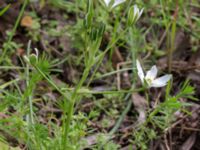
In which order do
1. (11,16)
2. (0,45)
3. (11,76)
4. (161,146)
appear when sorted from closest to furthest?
(161,146) → (11,76) → (0,45) → (11,16)

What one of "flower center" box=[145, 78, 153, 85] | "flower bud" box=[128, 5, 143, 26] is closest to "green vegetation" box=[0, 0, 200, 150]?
"flower center" box=[145, 78, 153, 85]

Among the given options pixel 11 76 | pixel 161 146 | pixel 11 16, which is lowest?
pixel 161 146

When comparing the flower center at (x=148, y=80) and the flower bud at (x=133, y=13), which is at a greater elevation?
the flower bud at (x=133, y=13)

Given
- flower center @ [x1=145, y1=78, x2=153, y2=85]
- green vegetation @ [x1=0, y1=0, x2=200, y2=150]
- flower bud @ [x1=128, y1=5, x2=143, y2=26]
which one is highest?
flower bud @ [x1=128, y1=5, x2=143, y2=26]

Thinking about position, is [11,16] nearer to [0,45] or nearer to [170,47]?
[0,45]

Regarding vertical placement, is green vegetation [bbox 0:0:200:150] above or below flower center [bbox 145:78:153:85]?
below

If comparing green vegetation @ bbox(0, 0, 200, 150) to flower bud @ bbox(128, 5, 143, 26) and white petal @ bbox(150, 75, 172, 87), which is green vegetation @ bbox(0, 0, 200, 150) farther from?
flower bud @ bbox(128, 5, 143, 26)

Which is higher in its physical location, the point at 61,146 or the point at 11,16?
the point at 11,16

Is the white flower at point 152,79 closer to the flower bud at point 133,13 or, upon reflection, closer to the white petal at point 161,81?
the white petal at point 161,81

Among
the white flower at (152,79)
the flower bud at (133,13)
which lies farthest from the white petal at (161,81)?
the flower bud at (133,13)

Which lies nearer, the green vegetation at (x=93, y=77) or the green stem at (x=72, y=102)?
the green stem at (x=72, y=102)

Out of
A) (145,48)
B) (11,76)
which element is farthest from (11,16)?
(145,48)
